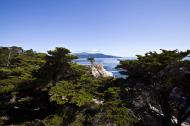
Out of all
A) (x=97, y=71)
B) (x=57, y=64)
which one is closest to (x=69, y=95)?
(x=57, y=64)

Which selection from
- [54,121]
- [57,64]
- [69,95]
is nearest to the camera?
[54,121]

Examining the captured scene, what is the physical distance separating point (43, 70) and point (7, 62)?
30.9 m

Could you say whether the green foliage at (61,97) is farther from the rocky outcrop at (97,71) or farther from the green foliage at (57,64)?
the rocky outcrop at (97,71)

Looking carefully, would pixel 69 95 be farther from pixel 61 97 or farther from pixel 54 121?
pixel 54 121

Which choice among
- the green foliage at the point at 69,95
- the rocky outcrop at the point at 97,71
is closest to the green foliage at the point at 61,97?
the green foliage at the point at 69,95

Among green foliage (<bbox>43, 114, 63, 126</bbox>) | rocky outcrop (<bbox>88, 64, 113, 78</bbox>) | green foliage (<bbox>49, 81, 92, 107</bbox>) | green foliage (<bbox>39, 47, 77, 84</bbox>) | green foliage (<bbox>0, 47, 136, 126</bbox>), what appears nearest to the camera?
green foliage (<bbox>43, 114, 63, 126</bbox>)

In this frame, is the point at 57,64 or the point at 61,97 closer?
the point at 61,97

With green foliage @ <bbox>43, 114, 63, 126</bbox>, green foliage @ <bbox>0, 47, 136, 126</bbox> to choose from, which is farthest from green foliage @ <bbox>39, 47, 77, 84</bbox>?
green foliage @ <bbox>43, 114, 63, 126</bbox>

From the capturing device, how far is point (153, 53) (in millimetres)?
21281

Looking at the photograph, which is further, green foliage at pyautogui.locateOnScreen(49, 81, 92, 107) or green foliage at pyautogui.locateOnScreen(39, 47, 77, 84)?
green foliage at pyautogui.locateOnScreen(39, 47, 77, 84)

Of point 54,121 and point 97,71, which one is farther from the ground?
point 54,121

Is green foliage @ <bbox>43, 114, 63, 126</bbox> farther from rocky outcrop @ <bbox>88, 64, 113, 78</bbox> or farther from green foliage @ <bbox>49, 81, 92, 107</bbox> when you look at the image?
rocky outcrop @ <bbox>88, 64, 113, 78</bbox>

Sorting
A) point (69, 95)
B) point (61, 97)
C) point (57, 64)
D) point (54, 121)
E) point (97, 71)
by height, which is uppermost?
point (57, 64)

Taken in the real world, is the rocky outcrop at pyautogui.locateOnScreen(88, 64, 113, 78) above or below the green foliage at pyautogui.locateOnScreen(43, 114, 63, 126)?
below
